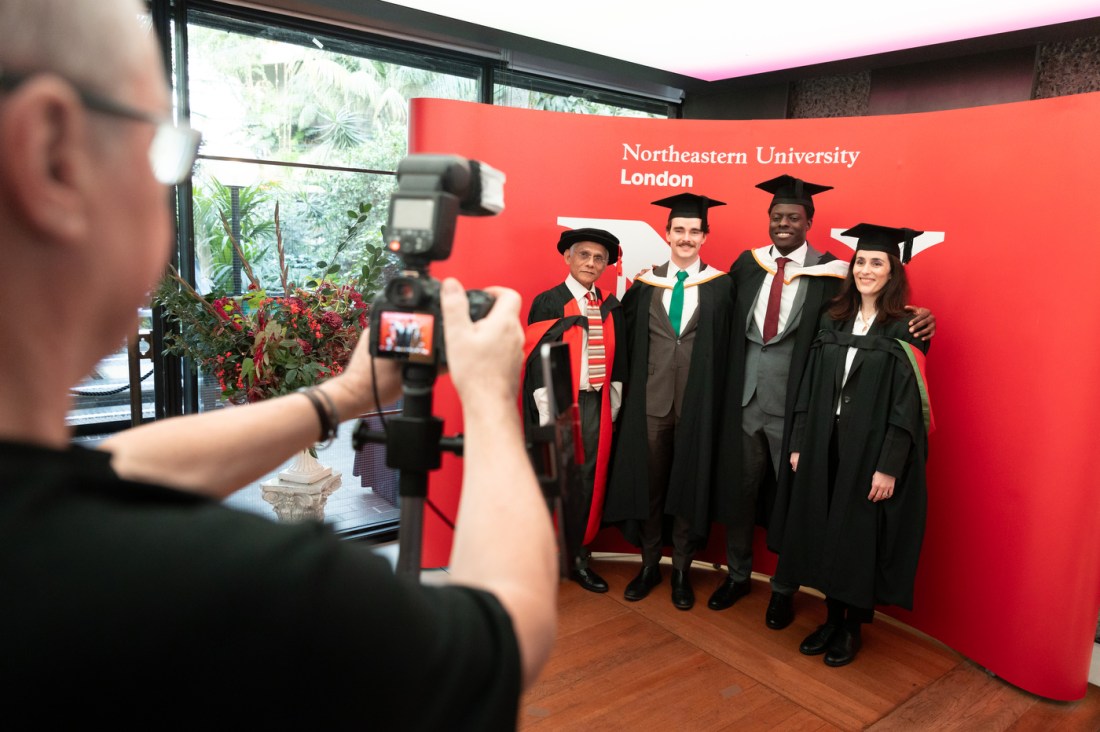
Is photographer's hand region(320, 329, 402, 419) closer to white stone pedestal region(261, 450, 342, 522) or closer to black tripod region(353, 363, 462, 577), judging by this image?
black tripod region(353, 363, 462, 577)

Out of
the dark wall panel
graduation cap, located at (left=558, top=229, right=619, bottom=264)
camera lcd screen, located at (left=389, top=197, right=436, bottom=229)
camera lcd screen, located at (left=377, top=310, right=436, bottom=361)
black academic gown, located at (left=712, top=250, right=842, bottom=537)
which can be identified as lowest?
black academic gown, located at (left=712, top=250, right=842, bottom=537)

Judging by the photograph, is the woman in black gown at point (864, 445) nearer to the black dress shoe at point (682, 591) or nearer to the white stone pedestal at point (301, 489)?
the black dress shoe at point (682, 591)

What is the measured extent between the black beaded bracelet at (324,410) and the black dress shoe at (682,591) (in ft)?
9.43

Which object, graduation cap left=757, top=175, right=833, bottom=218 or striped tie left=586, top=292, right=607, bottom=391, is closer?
graduation cap left=757, top=175, right=833, bottom=218

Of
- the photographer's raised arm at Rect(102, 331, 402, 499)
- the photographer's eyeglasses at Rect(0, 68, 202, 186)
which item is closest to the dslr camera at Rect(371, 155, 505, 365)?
the photographer's raised arm at Rect(102, 331, 402, 499)

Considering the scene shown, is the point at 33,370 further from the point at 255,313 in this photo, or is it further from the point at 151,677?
the point at 255,313

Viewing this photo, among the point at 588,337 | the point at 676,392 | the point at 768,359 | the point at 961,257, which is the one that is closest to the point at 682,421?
the point at 676,392

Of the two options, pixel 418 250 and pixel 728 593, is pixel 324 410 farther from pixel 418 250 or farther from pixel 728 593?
pixel 728 593

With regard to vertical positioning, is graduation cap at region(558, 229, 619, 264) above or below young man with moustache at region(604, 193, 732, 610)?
above

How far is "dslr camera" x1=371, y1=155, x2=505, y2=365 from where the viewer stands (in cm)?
93

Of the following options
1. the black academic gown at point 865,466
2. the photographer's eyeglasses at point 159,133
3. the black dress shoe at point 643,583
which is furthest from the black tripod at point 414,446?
the black dress shoe at point 643,583

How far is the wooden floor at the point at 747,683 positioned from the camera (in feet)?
8.64

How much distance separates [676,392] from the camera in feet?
11.4

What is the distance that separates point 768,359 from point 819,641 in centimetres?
122
